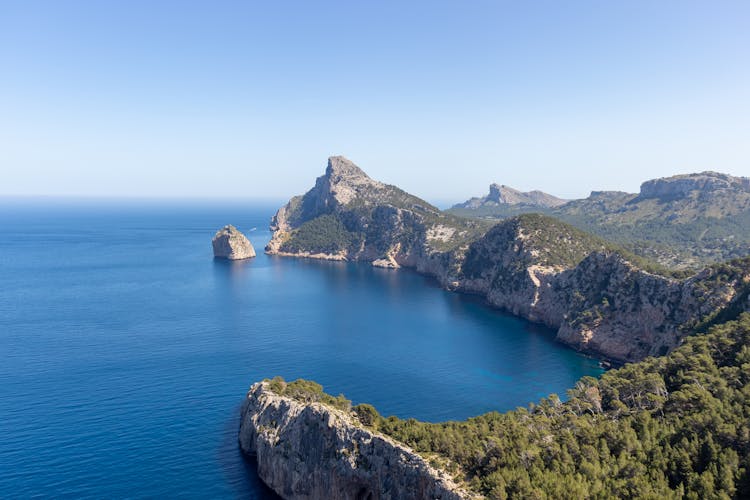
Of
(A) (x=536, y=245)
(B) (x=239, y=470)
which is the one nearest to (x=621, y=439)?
(B) (x=239, y=470)

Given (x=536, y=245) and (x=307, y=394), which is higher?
(x=536, y=245)

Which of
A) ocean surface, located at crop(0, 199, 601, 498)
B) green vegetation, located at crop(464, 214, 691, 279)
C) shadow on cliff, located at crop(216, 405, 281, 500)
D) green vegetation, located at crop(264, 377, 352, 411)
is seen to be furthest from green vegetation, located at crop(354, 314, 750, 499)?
green vegetation, located at crop(464, 214, 691, 279)

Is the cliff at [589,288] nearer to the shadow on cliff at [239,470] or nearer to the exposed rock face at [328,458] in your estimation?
the exposed rock face at [328,458]

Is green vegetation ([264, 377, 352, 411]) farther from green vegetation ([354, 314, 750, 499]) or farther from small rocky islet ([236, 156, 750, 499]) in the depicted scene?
green vegetation ([354, 314, 750, 499])

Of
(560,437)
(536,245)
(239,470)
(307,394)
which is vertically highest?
(536,245)

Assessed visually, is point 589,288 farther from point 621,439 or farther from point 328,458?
point 328,458

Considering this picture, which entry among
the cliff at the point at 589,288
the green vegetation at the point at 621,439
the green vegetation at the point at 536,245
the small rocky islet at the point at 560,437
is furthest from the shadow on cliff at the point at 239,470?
the green vegetation at the point at 536,245
